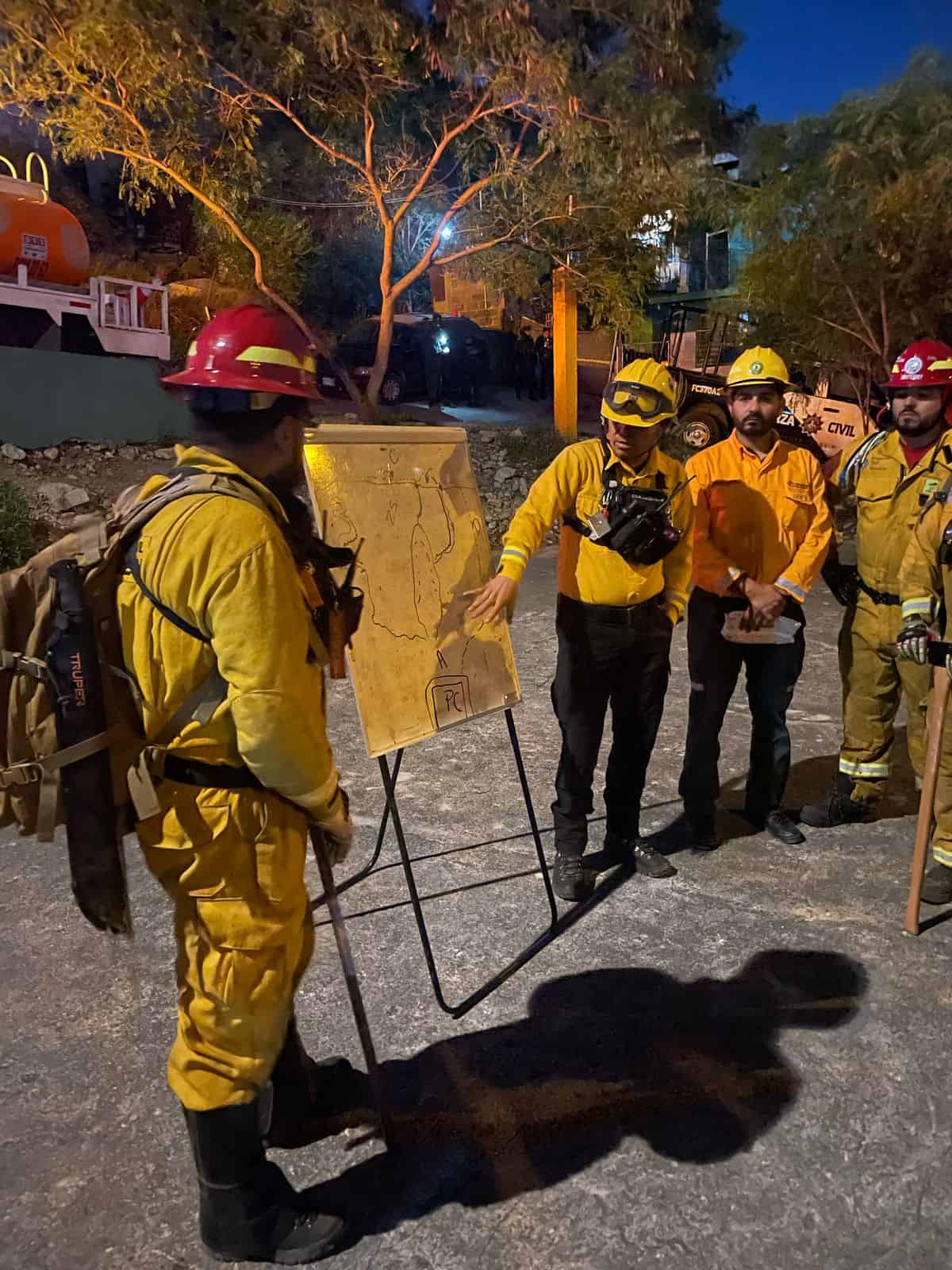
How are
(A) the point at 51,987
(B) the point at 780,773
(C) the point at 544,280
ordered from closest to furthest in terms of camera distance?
(A) the point at 51,987, (B) the point at 780,773, (C) the point at 544,280

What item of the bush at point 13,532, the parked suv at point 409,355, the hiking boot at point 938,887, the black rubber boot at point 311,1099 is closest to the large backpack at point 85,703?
the black rubber boot at point 311,1099

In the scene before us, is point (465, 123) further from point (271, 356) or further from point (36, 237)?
point (271, 356)

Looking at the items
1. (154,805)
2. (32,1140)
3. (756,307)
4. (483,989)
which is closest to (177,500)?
(154,805)

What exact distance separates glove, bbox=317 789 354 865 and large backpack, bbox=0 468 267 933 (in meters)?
0.36

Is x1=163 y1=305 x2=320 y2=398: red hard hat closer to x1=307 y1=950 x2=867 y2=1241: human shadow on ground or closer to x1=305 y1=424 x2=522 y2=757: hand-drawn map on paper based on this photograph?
x1=305 y1=424 x2=522 y2=757: hand-drawn map on paper

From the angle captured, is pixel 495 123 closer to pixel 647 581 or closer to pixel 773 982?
pixel 647 581

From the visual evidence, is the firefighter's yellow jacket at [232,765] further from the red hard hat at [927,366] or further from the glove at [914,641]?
the red hard hat at [927,366]

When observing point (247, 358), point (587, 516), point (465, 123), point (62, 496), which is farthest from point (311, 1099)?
point (465, 123)

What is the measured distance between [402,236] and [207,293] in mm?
3728

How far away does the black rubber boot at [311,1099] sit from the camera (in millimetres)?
2404

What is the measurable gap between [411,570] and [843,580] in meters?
2.23

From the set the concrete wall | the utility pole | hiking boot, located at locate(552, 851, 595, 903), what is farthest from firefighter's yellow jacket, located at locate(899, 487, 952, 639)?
the utility pole

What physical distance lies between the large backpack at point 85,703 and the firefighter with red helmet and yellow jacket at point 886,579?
9.45 feet

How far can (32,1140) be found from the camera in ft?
7.98
